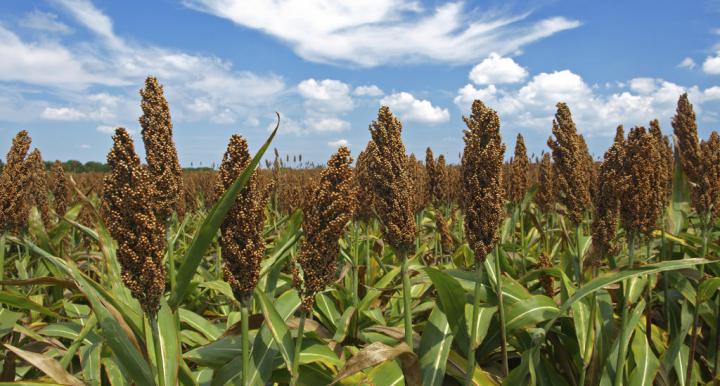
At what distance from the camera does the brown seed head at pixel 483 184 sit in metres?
2.53

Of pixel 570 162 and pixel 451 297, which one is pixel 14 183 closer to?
pixel 451 297

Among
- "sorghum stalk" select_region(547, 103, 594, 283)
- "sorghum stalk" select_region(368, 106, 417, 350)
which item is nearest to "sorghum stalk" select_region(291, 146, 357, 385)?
"sorghum stalk" select_region(368, 106, 417, 350)

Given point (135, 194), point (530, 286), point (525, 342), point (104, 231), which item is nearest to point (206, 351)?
point (104, 231)

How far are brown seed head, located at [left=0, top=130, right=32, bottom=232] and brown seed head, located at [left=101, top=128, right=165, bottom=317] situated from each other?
265cm

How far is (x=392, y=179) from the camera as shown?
8.52 feet

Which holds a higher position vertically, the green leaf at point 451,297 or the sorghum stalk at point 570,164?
the sorghum stalk at point 570,164

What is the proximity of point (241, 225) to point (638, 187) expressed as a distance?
2.47 metres

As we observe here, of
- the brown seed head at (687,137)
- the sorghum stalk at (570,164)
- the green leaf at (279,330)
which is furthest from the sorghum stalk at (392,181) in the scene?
the brown seed head at (687,137)

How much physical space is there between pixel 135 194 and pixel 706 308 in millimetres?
4620

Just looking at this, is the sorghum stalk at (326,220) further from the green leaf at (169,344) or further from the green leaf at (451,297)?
the green leaf at (451,297)

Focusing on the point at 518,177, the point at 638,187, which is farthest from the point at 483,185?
the point at 518,177

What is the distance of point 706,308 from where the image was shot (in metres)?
4.07

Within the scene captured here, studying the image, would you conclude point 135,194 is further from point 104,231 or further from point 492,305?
point 492,305

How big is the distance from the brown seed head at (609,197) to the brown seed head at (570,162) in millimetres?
364
